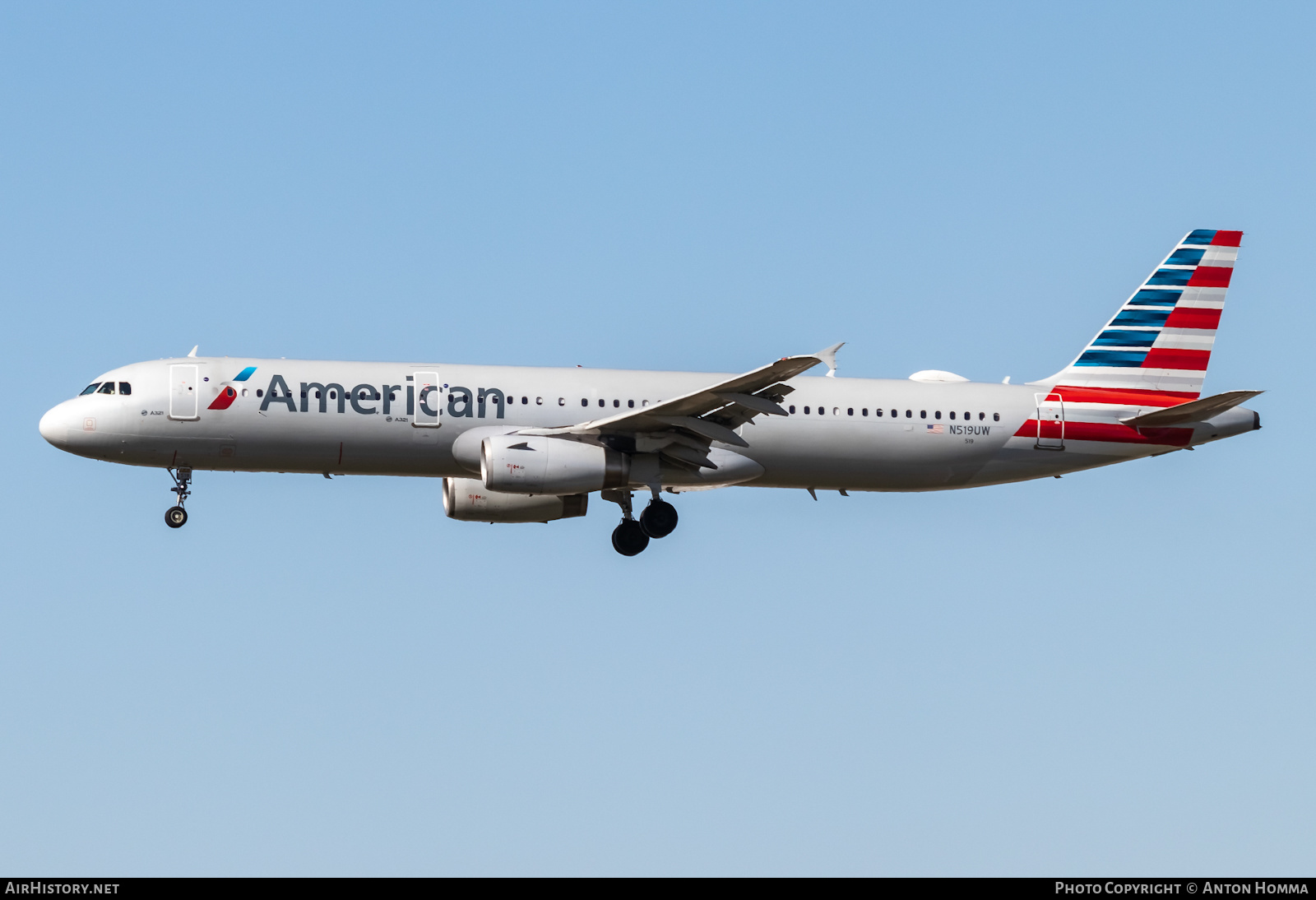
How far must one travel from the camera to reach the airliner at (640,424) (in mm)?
39844

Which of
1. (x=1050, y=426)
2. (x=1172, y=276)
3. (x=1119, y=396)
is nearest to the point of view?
(x=1050, y=426)

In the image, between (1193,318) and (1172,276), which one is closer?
(1193,318)

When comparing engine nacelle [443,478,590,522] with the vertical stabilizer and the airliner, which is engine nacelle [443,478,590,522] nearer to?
the airliner

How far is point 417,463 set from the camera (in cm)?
4053

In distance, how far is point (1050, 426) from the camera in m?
43.6

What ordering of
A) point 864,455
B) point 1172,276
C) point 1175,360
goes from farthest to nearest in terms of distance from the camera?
1. point 1172,276
2. point 1175,360
3. point 864,455

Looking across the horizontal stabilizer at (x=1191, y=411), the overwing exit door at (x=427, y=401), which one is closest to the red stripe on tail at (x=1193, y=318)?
the horizontal stabilizer at (x=1191, y=411)

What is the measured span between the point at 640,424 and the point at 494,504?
18.3 ft

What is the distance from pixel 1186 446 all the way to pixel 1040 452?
3551 mm

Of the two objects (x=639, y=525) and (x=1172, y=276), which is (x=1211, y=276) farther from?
(x=639, y=525)

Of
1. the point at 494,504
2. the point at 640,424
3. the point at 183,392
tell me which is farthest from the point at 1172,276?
the point at 183,392

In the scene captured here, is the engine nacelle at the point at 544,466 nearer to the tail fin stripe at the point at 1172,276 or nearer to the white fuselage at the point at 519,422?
the white fuselage at the point at 519,422

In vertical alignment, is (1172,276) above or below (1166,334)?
above
